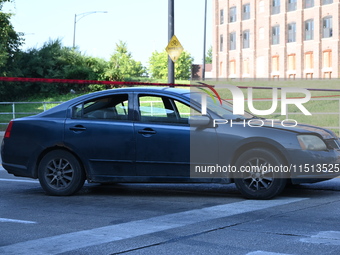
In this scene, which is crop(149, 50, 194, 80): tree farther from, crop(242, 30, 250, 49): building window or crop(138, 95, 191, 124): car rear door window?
crop(138, 95, 191, 124): car rear door window

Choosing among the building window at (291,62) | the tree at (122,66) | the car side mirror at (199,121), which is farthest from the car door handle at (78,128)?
the building window at (291,62)

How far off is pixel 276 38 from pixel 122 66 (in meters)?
32.8

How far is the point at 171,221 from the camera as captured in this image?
7.31m

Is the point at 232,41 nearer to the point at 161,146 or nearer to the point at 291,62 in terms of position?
the point at 291,62

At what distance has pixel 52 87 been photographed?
46.0 meters

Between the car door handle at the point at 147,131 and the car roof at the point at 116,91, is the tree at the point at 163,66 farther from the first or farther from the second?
the car door handle at the point at 147,131

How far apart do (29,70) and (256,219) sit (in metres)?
41.9

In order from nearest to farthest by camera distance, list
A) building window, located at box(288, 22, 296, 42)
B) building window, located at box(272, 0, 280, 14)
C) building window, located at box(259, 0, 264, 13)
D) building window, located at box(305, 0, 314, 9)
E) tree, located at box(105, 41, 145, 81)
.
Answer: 1. tree, located at box(105, 41, 145, 81)
2. building window, located at box(305, 0, 314, 9)
3. building window, located at box(288, 22, 296, 42)
4. building window, located at box(272, 0, 280, 14)
5. building window, located at box(259, 0, 264, 13)

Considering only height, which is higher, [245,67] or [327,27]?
[327,27]

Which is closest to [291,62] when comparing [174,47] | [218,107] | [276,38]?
[276,38]

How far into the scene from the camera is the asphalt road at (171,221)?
6023mm

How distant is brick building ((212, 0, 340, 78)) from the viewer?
54.3 metres

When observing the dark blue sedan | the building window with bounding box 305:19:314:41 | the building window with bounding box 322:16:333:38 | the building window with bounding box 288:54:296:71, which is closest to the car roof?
the dark blue sedan

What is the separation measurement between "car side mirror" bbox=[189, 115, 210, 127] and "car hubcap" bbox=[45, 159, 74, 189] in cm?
188
